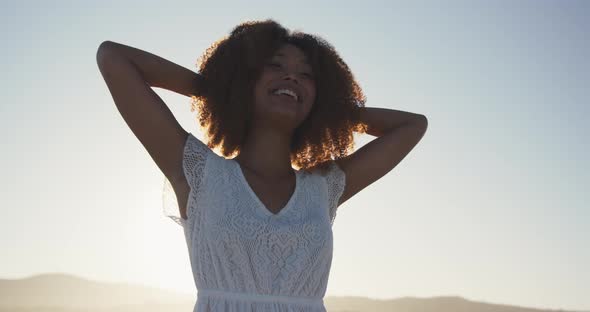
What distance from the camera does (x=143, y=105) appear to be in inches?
108

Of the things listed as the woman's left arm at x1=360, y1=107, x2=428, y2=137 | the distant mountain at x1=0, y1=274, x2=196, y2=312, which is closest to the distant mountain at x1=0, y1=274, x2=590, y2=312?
the distant mountain at x1=0, y1=274, x2=196, y2=312

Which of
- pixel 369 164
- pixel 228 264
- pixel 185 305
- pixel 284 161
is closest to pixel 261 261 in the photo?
pixel 228 264

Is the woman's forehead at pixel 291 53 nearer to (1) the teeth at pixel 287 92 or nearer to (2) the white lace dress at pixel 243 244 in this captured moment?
(1) the teeth at pixel 287 92

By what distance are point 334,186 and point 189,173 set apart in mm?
593

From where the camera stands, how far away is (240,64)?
3.01 m

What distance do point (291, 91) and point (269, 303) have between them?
74 cm

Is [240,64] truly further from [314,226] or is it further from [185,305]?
[185,305]

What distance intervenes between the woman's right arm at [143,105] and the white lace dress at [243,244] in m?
0.06

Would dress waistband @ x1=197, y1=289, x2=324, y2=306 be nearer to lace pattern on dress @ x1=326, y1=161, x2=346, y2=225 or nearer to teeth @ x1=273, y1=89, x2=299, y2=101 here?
lace pattern on dress @ x1=326, y1=161, x2=346, y2=225

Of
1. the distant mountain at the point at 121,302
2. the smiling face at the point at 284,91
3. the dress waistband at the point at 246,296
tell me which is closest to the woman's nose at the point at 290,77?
the smiling face at the point at 284,91

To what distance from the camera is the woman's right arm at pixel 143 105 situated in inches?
108

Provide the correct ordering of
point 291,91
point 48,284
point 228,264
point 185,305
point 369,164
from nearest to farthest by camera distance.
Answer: point 228,264, point 291,91, point 369,164, point 185,305, point 48,284

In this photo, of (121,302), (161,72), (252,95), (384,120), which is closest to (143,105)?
(161,72)

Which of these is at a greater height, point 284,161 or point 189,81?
point 189,81
